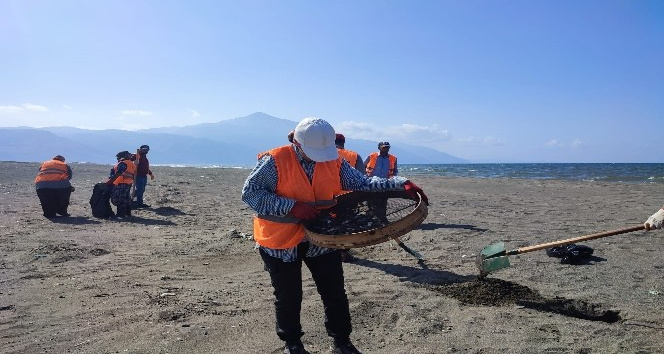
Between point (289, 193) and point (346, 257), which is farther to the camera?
point (346, 257)

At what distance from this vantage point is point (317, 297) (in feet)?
18.0

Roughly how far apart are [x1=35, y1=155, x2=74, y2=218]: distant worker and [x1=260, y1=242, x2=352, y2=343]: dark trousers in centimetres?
993

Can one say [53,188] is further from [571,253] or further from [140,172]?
[571,253]

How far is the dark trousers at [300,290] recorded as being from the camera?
3.66 m

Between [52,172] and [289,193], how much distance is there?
10.5 meters

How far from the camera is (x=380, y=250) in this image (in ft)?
26.8

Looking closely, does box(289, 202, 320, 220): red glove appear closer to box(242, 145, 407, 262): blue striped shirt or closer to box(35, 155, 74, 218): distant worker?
box(242, 145, 407, 262): blue striped shirt

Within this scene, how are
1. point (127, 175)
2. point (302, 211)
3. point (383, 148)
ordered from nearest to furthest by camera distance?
1. point (302, 211)
2. point (383, 148)
3. point (127, 175)

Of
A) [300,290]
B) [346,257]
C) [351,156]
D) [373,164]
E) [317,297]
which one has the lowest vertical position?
[317,297]

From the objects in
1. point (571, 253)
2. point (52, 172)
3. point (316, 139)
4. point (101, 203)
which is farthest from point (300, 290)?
point (52, 172)

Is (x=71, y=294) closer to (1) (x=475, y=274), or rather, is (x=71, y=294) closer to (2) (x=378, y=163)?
(1) (x=475, y=274)

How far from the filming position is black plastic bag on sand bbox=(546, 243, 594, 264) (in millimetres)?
6980

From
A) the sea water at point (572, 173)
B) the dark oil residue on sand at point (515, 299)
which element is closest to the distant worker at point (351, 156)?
the dark oil residue on sand at point (515, 299)

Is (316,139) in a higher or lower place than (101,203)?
higher
